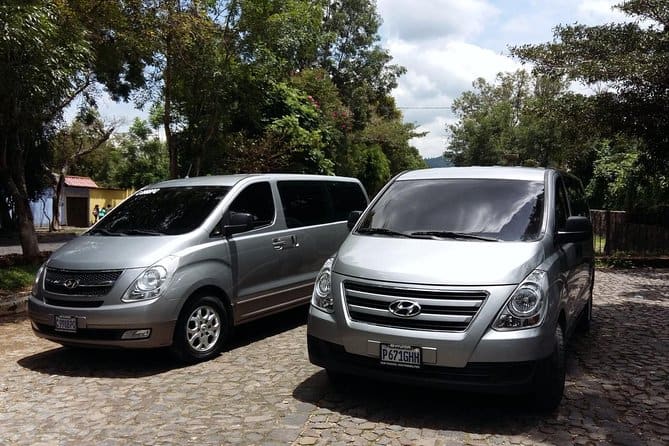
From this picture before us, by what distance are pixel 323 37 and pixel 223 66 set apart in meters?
3.69

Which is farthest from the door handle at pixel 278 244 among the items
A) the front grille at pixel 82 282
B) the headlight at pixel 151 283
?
the front grille at pixel 82 282

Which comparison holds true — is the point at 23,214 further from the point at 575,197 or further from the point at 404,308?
the point at 575,197

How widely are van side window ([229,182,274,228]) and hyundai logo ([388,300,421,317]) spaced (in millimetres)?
2800

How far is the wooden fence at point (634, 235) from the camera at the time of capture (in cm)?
1338

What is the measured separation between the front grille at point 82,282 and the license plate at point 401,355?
2.61 meters

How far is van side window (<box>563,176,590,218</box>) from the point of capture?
610 cm

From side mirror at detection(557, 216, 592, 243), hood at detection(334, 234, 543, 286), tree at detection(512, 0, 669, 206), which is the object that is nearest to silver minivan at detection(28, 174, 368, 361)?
hood at detection(334, 234, 543, 286)

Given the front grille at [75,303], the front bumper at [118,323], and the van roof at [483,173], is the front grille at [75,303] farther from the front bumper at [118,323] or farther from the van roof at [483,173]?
the van roof at [483,173]

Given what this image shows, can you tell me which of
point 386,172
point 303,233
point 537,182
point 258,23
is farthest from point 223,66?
point 386,172

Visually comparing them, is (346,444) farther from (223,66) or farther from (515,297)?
(223,66)

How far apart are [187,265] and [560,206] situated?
11.5 ft

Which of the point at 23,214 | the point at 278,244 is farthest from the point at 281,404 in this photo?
the point at 23,214

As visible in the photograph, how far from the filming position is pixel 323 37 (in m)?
14.4

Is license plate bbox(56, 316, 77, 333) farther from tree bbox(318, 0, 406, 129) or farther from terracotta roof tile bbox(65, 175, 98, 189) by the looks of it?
terracotta roof tile bbox(65, 175, 98, 189)
